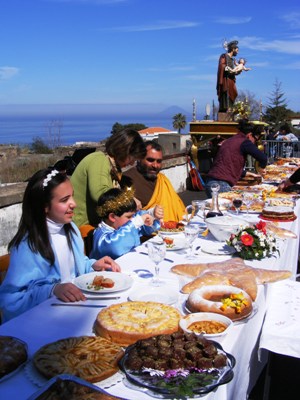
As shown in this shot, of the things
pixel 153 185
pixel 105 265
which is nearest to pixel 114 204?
pixel 105 265

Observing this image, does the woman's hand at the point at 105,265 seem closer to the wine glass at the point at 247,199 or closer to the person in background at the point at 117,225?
the person in background at the point at 117,225

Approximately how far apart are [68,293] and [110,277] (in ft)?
1.04

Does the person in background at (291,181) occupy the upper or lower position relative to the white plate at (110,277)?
upper

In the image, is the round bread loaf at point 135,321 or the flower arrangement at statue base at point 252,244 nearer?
the round bread loaf at point 135,321

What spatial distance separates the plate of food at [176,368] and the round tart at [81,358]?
0.05 m

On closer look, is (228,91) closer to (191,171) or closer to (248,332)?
(191,171)

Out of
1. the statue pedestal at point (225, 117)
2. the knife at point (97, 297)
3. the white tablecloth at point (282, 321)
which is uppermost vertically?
the statue pedestal at point (225, 117)

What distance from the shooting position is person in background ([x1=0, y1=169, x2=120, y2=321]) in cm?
233

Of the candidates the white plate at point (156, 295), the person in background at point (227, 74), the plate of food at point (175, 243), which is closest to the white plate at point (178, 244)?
the plate of food at point (175, 243)

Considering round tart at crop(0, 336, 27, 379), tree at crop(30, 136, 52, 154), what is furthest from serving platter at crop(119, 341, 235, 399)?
tree at crop(30, 136, 52, 154)

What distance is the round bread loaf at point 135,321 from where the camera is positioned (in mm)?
1743

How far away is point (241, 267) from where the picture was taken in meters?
2.53

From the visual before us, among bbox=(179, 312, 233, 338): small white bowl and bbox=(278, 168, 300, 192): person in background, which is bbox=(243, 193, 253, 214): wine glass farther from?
bbox=(179, 312, 233, 338): small white bowl

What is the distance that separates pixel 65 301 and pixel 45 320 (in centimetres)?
20
